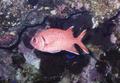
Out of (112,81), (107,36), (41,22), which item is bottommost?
(112,81)

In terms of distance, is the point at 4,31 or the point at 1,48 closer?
the point at 1,48

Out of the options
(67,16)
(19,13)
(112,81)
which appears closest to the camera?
(112,81)

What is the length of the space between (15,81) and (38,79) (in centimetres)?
41

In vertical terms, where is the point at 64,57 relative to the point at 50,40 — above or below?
below

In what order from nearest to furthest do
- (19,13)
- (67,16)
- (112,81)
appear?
(112,81) → (67,16) → (19,13)

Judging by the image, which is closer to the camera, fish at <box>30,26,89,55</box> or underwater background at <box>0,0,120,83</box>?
fish at <box>30,26,89,55</box>

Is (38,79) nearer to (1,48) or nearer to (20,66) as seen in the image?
(20,66)

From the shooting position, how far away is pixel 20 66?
479 cm

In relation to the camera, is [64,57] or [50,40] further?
[64,57]

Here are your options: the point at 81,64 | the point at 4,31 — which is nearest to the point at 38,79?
the point at 81,64

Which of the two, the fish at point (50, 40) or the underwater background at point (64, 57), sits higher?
the fish at point (50, 40)

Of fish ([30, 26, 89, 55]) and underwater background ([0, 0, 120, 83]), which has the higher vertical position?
fish ([30, 26, 89, 55])

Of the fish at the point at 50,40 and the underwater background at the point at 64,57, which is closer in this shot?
the fish at the point at 50,40

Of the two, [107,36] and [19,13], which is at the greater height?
[19,13]
